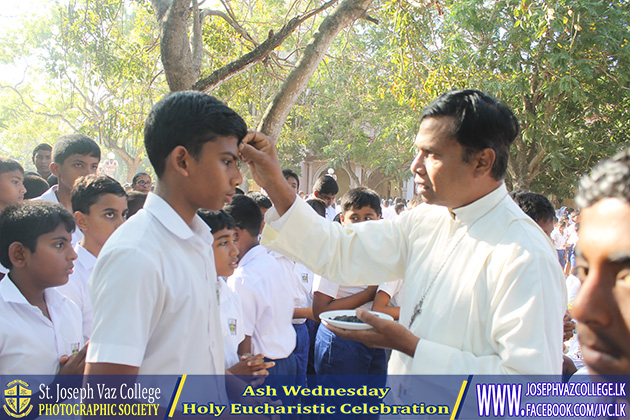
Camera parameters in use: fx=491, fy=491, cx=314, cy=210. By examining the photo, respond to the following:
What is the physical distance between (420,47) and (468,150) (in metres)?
4.79

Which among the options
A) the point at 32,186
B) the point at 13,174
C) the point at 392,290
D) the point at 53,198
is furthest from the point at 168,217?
the point at 32,186

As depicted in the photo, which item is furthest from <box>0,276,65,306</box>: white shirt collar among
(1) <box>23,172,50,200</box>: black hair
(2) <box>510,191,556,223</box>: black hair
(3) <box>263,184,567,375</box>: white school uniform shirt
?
(1) <box>23,172,50,200</box>: black hair

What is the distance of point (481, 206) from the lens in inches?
76.0

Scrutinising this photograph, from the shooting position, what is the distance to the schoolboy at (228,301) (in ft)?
7.89

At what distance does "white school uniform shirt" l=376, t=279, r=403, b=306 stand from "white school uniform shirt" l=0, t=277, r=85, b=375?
1.94 metres

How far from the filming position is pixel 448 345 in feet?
5.77

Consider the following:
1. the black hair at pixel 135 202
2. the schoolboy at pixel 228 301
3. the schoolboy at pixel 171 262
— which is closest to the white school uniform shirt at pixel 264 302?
the schoolboy at pixel 228 301

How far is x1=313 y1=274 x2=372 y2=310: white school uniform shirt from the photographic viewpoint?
3518mm

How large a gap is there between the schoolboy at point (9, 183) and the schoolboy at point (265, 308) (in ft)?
7.47

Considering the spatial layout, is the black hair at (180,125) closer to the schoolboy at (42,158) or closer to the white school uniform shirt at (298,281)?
the white school uniform shirt at (298,281)

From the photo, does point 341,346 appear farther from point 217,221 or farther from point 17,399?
point 17,399

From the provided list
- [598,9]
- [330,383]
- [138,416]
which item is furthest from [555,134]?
[138,416]

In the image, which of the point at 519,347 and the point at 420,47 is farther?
the point at 420,47

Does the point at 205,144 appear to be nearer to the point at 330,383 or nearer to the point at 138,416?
the point at 138,416
